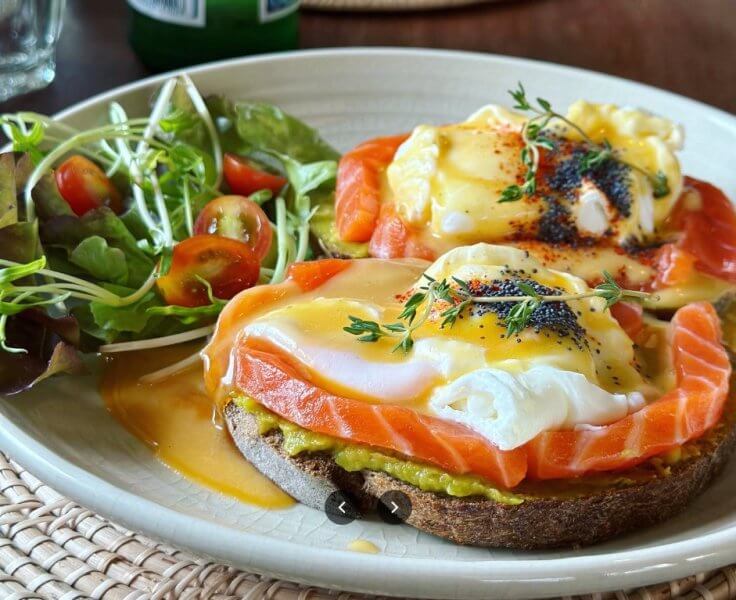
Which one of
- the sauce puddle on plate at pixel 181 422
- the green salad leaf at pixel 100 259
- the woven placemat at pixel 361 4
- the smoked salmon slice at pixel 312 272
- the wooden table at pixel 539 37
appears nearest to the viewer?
the sauce puddle on plate at pixel 181 422

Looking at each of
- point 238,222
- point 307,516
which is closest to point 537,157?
point 238,222

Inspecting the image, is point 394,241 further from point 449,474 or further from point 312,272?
point 449,474

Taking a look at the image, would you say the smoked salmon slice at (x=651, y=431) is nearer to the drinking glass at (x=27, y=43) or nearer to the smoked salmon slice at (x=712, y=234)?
the smoked salmon slice at (x=712, y=234)

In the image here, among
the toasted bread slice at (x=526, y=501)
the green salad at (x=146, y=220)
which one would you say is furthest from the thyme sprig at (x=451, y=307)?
the green salad at (x=146, y=220)

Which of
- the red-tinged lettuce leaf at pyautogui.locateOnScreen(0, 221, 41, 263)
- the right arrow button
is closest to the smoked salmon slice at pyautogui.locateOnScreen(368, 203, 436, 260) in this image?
the right arrow button

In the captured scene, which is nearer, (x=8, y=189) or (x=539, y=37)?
(x=8, y=189)

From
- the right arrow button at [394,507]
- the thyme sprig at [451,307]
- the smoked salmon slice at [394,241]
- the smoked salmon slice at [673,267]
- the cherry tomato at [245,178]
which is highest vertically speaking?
the thyme sprig at [451,307]

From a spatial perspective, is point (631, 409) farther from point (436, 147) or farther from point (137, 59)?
point (137, 59)

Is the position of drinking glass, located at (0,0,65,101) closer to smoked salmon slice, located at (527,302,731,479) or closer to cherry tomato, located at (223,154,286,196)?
cherry tomato, located at (223,154,286,196)
